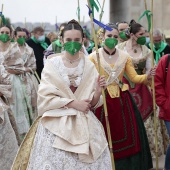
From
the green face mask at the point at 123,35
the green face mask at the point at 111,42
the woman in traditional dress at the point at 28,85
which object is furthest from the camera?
the woman in traditional dress at the point at 28,85

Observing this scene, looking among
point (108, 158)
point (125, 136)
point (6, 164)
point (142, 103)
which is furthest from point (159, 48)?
point (108, 158)

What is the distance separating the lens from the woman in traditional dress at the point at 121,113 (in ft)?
20.9

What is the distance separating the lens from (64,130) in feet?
15.7

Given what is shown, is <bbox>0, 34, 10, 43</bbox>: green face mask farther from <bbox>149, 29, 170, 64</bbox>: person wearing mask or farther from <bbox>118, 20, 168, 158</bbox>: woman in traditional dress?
<bbox>149, 29, 170, 64</bbox>: person wearing mask

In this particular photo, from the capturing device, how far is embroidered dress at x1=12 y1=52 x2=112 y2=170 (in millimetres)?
4734

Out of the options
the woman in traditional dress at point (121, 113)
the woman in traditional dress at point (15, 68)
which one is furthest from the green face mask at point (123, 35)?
the woman in traditional dress at point (121, 113)

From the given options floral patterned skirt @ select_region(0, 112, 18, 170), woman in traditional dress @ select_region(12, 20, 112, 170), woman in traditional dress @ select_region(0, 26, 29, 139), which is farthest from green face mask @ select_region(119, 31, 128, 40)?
woman in traditional dress @ select_region(12, 20, 112, 170)

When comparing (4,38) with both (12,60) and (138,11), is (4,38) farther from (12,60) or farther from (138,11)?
(138,11)

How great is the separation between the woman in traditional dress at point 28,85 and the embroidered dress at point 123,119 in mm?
2549

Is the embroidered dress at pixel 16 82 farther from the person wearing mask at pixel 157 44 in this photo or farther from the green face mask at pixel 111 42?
the green face mask at pixel 111 42

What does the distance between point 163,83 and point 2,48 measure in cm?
311

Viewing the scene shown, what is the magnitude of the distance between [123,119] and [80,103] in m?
1.61

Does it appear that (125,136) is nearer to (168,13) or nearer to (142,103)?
(142,103)

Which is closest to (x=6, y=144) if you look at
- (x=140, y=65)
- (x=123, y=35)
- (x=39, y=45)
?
(x=140, y=65)
